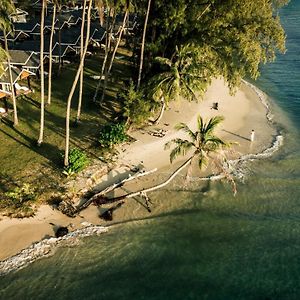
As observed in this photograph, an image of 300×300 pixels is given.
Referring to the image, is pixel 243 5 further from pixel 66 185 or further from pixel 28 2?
pixel 28 2

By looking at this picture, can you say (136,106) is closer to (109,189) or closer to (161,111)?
(161,111)

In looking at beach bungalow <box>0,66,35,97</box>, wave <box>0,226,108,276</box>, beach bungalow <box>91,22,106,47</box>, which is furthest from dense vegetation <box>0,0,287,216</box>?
beach bungalow <box>91,22,106,47</box>

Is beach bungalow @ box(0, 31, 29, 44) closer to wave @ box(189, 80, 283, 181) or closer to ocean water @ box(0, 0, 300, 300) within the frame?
wave @ box(189, 80, 283, 181)

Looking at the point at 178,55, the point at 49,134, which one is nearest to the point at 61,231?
the point at 49,134

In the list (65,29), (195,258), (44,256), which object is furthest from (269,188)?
(65,29)

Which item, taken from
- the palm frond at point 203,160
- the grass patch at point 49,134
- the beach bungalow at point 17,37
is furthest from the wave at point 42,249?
the beach bungalow at point 17,37
